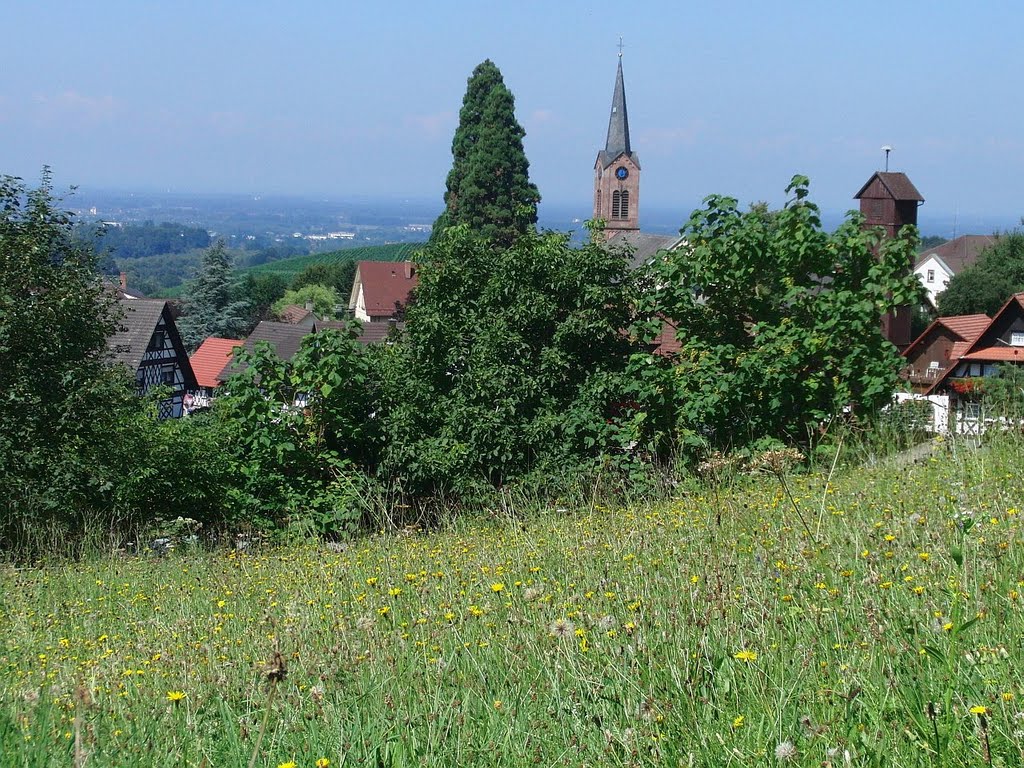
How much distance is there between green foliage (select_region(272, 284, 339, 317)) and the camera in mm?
97688

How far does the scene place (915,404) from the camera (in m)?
9.61

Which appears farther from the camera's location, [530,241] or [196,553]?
[530,241]

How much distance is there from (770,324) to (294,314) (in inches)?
3185

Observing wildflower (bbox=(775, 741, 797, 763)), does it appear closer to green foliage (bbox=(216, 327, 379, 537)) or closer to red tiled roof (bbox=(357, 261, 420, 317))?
green foliage (bbox=(216, 327, 379, 537))

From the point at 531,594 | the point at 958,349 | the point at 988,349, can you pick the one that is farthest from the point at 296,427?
the point at 958,349

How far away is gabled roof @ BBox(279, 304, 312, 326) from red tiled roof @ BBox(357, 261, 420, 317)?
6.86m

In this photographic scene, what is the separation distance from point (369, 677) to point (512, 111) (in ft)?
153

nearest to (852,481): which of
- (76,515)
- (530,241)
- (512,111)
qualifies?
(530,241)

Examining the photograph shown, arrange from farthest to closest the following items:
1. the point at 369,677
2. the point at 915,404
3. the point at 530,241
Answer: the point at 530,241
the point at 915,404
the point at 369,677

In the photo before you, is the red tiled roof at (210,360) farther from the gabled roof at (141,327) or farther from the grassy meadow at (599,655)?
the grassy meadow at (599,655)

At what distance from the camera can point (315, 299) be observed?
101 metres

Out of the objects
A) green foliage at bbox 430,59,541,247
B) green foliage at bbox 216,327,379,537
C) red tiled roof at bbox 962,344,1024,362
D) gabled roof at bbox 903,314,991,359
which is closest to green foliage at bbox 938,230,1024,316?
gabled roof at bbox 903,314,991,359

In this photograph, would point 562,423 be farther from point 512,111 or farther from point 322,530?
point 512,111

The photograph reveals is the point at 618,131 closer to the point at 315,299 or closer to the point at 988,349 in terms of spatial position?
the point at 315,299
